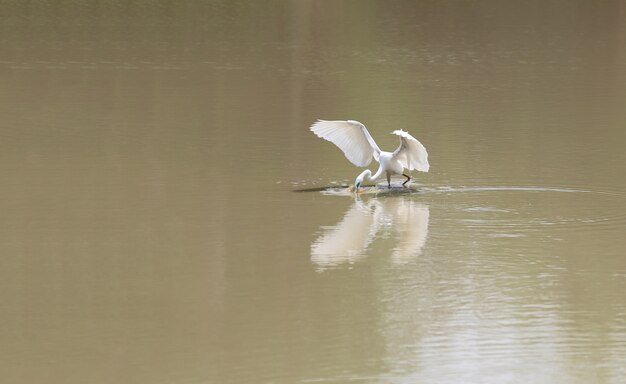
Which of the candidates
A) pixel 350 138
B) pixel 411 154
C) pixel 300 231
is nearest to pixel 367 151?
pixel 350 138

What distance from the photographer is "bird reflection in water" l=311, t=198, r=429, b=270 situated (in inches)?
404

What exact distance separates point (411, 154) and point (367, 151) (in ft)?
Answer: 1.84

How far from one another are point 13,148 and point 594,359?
9.14 m

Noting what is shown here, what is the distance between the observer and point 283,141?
16.0 m

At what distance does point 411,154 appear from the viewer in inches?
498

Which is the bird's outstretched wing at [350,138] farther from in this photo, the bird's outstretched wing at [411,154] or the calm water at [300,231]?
the calm water at [300,231]

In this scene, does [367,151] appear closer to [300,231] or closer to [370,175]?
[370,175]

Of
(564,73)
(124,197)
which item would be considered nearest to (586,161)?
(124,197)

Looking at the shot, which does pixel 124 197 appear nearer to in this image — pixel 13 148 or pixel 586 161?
pixel 13 148

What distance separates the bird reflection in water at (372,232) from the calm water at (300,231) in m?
0.04

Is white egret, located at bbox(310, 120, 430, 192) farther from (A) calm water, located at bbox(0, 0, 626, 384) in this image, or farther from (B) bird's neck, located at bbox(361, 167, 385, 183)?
(A) calm water, located at bbox(0, 0, 626, 384)

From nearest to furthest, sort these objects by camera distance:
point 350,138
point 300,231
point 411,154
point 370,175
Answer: point 300,231, point 411,154, point 370,175, point 350,138

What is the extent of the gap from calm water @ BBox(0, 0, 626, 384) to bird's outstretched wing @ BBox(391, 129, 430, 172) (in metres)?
0.32

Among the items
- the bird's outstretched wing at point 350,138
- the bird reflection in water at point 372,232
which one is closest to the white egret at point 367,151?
the bird's outstretched wing at point 350,138
